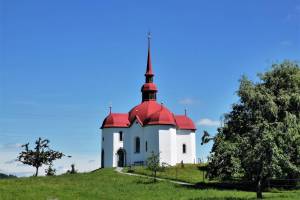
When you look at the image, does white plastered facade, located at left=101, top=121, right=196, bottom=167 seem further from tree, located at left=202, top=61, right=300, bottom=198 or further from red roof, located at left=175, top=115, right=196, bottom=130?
tree, located at left=202, top=61, right=300, bottom=198

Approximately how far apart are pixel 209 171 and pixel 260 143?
8.89 m

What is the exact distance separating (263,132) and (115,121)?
3714cm

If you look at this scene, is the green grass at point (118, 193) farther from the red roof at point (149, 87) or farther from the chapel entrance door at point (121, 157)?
the red roof at point (149, 87)

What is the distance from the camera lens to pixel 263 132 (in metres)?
35.2

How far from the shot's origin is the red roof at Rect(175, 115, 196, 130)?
71250 millimetres

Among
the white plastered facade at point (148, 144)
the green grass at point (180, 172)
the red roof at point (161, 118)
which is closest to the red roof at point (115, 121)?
the white plastered facade at point (148, 144)

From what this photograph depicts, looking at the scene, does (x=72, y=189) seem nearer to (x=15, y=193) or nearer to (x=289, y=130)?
(x=15, y=193)

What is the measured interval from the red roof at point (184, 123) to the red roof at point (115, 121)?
7.23 m

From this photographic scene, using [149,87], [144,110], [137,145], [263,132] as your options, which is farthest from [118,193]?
[149,87]

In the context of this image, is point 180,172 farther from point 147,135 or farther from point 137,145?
point 137,145

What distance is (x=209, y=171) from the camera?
140 feet

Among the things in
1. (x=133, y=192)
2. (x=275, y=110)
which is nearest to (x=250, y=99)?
(x=275, y=110)

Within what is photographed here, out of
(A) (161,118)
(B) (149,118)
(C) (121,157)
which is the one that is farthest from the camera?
(C) (121,157)

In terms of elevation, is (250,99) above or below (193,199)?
above
